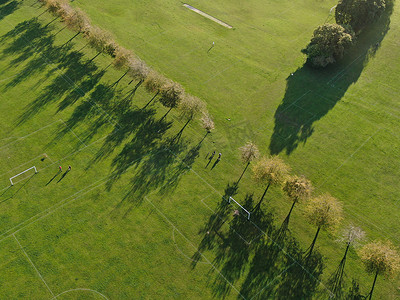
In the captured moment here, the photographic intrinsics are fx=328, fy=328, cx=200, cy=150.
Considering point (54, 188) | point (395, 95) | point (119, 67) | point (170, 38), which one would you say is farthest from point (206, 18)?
point (54, 188)

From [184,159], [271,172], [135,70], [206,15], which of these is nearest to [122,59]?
[135,70]

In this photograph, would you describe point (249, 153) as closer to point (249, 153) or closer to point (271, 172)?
point (249, 153)

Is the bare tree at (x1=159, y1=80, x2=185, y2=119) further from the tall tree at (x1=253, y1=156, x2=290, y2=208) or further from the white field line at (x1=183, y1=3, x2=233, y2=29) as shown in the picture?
the white field line at (x1=183, y1=3, x2=233, y2=29)

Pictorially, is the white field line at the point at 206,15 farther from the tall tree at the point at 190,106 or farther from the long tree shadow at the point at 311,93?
the tall tree at the point at 190,106

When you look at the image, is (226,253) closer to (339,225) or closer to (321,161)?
(339,225)

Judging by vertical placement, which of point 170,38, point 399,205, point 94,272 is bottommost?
point 399,205

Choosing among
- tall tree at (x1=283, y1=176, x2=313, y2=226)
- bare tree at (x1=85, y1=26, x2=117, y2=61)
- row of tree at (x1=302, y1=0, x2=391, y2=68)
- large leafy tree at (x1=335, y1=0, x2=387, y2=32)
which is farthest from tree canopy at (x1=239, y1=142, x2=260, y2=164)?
large leafy tree at (x1=335, y1=0, x2=387, y2=32)
